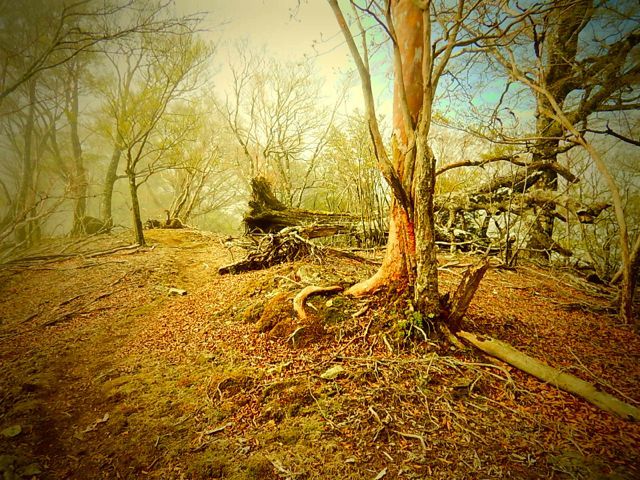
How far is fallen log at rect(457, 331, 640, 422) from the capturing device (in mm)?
1934

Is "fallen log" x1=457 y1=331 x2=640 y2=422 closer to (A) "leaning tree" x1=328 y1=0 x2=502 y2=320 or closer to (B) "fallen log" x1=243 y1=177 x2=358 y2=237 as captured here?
(A) "leaning tree" x1=328 y1=0 x2=502 y2=320

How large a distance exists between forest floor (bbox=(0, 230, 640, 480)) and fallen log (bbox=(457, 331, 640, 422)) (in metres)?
0.07

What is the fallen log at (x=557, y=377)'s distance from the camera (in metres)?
1.93

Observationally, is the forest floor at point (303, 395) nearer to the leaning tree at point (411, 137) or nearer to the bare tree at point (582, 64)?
the leaning tree at point (411, 137)

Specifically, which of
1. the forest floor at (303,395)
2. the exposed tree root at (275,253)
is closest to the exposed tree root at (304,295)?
the forest floor at (303,395)

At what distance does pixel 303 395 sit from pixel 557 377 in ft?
7.14

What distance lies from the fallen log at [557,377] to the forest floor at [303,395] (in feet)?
0.22

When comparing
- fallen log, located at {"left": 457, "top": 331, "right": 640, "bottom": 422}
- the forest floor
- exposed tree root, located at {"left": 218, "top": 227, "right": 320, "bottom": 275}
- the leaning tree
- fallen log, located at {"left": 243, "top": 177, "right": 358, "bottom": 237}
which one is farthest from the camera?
fallen log, located at {"left": 243, "top": 177, "right": 358, "bottom": 237}

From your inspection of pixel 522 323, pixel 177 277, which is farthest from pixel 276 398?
pixel 177 277

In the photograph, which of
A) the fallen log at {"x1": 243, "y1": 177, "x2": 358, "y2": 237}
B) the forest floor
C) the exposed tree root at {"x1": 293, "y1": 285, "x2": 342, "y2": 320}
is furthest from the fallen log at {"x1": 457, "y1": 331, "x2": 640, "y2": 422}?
the fallen log at {"x1": 243, "y1": 177, "x2": 358, "y2": 237}

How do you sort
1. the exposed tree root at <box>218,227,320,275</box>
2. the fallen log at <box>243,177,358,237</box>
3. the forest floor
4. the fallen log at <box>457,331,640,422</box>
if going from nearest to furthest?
the forest floor
the fallen log at <box>457,331,640,422</box>
the exposed tree root at <box>218,227,320,275</box>
the fallen log at <box>243,177,358,237</box>

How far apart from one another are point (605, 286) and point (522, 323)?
3868 millimetres

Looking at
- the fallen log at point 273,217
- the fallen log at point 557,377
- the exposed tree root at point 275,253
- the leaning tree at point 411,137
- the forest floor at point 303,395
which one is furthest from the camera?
the fallen log at point 273,217

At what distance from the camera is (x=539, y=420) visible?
6.28 feet
